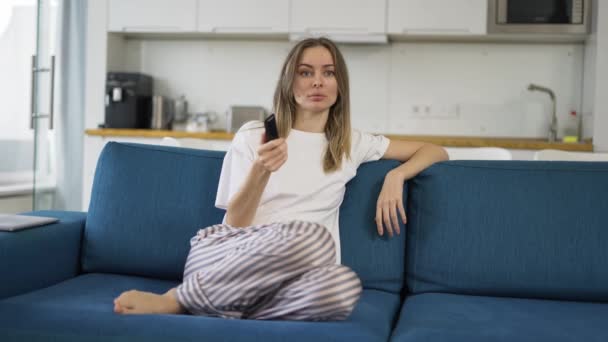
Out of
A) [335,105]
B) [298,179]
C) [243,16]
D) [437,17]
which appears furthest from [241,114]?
[298,179]

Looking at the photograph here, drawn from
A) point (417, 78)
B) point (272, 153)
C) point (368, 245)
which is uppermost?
point (417, 78)

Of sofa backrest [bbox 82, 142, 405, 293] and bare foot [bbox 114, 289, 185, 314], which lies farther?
sofa backrest [bbox 82, 142, 405, 293]

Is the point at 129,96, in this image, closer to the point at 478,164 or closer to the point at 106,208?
the point at 106,208

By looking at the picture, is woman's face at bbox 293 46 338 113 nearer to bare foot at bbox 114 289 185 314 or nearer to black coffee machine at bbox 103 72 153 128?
bare foot at bbox 114 289 185 314

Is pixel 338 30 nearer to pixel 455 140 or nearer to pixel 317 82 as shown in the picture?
pixel 455 140

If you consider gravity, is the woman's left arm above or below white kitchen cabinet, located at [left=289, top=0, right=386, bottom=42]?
below

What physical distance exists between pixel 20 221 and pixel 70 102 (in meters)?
3.20

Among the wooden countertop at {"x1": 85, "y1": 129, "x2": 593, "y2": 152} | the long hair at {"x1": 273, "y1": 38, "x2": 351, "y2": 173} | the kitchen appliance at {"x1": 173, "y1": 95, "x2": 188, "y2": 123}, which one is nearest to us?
the long hair at {"x1": 273, "y1": 38, "x2": 351, "y2": 173}

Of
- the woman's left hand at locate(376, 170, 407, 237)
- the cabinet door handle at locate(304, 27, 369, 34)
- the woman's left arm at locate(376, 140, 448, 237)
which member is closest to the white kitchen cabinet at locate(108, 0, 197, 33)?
the cabinet door handle at locate(304, 27, 369, 34)

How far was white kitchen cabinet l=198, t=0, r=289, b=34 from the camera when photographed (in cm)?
473

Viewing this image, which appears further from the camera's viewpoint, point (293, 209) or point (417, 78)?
point (417, 78)

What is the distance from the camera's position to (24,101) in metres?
4.50

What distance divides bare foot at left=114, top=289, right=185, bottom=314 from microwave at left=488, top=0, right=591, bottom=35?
344 cm

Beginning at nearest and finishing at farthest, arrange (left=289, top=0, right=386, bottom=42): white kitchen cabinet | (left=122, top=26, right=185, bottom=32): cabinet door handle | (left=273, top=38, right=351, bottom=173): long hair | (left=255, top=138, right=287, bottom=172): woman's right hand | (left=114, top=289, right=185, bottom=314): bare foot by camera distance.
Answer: (left=114, top=289, right=185, bottom=314): bare foot → (left=255, top=138, right=287, bottom=172): woman's right hand → (left=273, top=38, right=351, bottom=173): long hair → (left=289, top=0, right=386, bottom=42): white kitchen cabinet → (left=122, top=26, right=185, bottom=32): cabinet door handle
